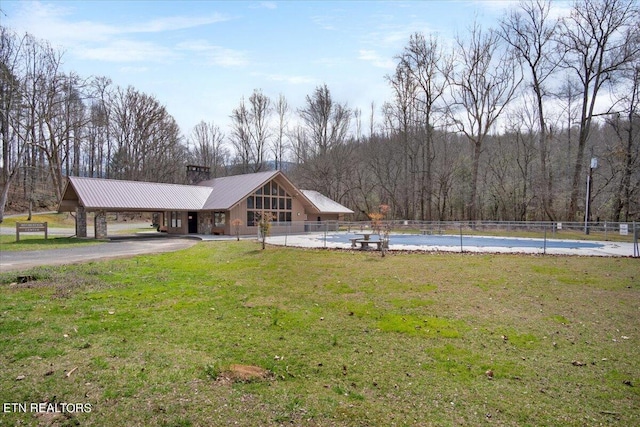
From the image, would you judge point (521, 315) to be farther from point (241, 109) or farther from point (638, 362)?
point (241, 109)

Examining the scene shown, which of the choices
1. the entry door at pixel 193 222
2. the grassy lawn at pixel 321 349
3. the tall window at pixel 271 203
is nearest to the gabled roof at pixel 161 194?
Result: the tall window at pixel 271 203

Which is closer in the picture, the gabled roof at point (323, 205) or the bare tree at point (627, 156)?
the bare tree at point (627, 156)

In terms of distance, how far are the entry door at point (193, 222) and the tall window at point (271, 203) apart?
5.01 metres

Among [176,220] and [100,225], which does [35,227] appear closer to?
[100,225]

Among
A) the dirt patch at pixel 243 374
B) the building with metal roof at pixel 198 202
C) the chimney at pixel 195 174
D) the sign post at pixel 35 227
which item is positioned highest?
the chimney at pixel 195 174

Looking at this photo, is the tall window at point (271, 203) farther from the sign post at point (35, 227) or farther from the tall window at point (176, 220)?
the sign post at point (35, 227)

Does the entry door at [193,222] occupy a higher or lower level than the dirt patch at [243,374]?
higher

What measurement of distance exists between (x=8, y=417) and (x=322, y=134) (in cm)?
4274

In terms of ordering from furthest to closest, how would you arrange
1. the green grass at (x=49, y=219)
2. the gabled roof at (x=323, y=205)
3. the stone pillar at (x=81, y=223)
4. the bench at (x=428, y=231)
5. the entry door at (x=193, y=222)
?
1. the gabled roof at (x=323, y=205)
2. the green grass at (x=49, y=219)
3. the entry door at (x=193, y=222)
4. the bench at (x=428, y=231)
5. the stone pillar at (x=81, y=223)

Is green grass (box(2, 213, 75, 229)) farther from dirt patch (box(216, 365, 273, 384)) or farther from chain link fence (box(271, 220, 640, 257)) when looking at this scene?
dirt patch (box(216, 365, 273, 384))

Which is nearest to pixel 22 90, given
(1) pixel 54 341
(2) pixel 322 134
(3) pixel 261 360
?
(2) pixel 322 134

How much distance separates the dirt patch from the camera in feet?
13.7

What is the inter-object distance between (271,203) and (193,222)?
658 centimetres

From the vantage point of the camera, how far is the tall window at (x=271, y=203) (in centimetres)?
2812
